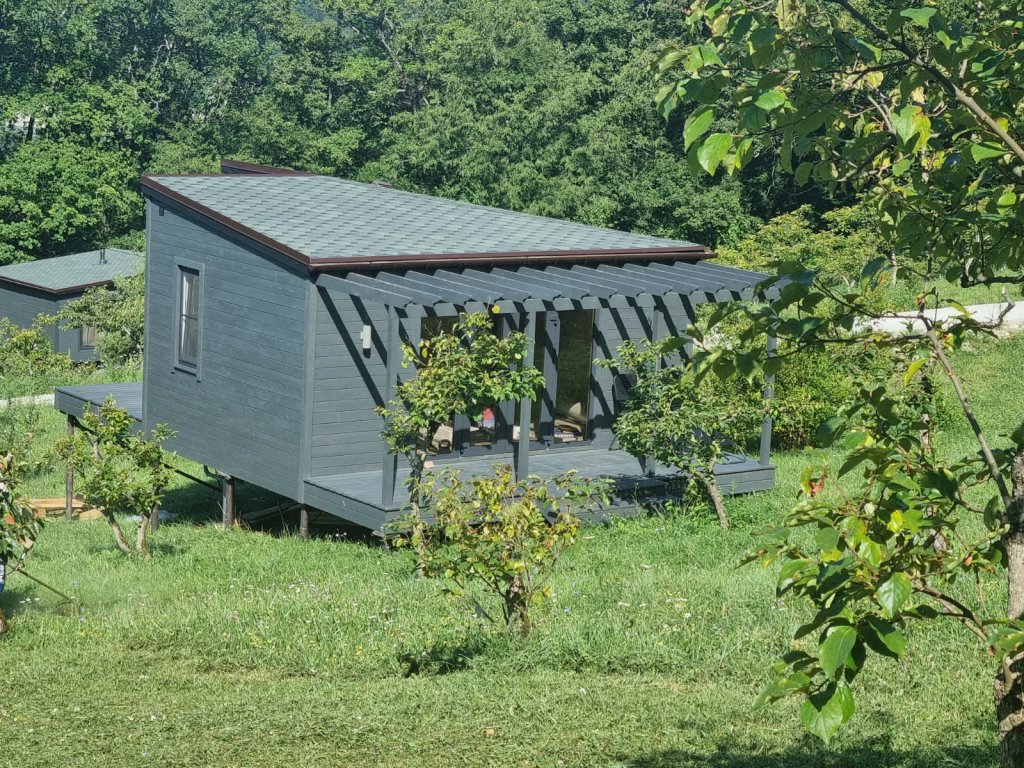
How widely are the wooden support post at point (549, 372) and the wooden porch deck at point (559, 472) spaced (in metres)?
0.36

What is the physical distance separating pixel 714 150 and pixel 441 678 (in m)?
5.41

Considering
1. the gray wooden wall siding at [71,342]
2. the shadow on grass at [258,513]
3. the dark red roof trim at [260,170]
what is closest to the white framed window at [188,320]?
the shadow on grass at [258,513]

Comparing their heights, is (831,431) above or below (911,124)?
below

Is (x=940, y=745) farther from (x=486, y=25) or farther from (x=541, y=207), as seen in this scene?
(x=486, y=25)

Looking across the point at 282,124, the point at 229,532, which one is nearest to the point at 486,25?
the point at 282,124

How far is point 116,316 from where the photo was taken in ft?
109

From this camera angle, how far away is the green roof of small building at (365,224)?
1540cm

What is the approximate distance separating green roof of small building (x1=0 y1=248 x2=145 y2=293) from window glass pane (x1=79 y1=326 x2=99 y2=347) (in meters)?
1.27

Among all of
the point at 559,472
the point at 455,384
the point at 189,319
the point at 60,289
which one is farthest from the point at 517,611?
the point at 60,289

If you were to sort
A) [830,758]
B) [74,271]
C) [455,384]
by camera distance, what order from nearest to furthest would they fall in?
[830,758], [455,384], [74,271]

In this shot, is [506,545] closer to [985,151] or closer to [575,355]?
[985,151]

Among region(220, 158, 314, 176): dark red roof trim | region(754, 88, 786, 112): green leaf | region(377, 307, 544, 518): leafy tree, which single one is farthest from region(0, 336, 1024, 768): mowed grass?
region(220, 158, 314, 176): dark red roof trim

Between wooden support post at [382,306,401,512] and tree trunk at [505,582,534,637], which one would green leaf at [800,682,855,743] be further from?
wooden support post at [382,306,401,512]

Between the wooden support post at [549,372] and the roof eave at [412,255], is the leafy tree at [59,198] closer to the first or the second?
the roof eave at [412,255]
